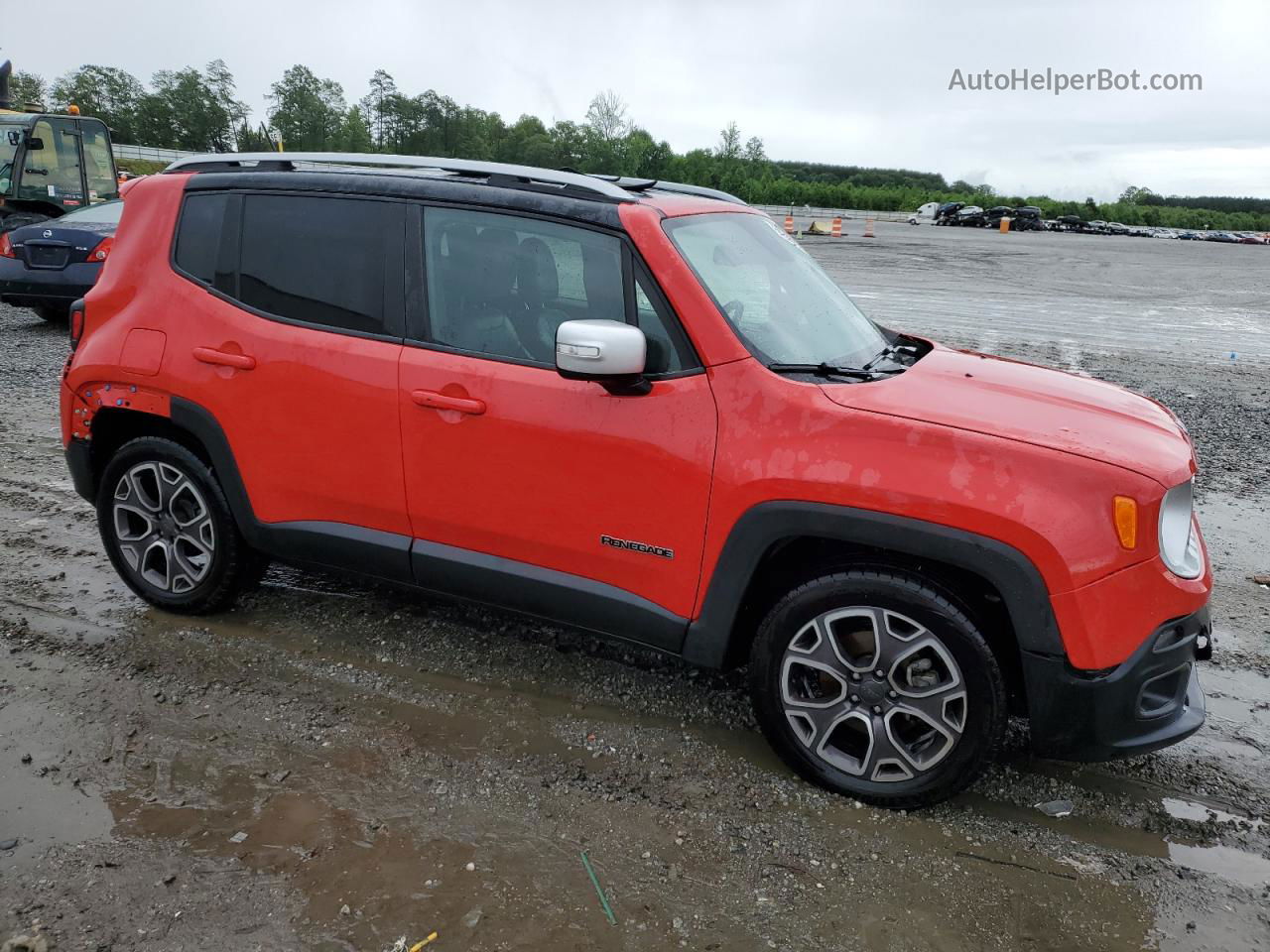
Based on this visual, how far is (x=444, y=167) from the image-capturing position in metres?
3.78

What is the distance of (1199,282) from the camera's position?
22.9 metres

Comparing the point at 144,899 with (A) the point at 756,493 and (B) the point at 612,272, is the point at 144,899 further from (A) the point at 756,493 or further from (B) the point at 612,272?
(B) the point at 612,272

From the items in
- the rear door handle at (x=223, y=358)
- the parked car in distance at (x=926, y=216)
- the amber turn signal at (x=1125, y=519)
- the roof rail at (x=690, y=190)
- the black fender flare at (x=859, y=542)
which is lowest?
the black fender flare at (x=859, y=542)

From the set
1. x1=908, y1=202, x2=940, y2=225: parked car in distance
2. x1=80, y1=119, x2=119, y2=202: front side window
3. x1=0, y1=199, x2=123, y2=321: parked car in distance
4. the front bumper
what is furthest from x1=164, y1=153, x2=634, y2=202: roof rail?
x1=908, y1=202, x2=940, y2=225: parked car in distance

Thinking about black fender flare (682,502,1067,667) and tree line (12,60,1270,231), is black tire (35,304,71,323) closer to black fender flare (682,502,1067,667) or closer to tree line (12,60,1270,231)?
black fender flare (682,502,1067,667)

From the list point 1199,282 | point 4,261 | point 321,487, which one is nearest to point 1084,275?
point 1199,282

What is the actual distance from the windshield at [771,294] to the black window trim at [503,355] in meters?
0.16

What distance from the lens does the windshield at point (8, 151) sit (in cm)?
1427

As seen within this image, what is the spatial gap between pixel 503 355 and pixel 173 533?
1905mm

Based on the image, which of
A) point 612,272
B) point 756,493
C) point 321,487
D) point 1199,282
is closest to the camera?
point 756,493

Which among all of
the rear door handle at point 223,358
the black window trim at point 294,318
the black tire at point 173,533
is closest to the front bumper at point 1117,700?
the black window trim at point 294,318

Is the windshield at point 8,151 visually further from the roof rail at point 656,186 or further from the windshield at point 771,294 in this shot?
the windshield at point 771,294

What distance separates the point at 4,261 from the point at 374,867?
11088mm

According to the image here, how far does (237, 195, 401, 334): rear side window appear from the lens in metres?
3.65
